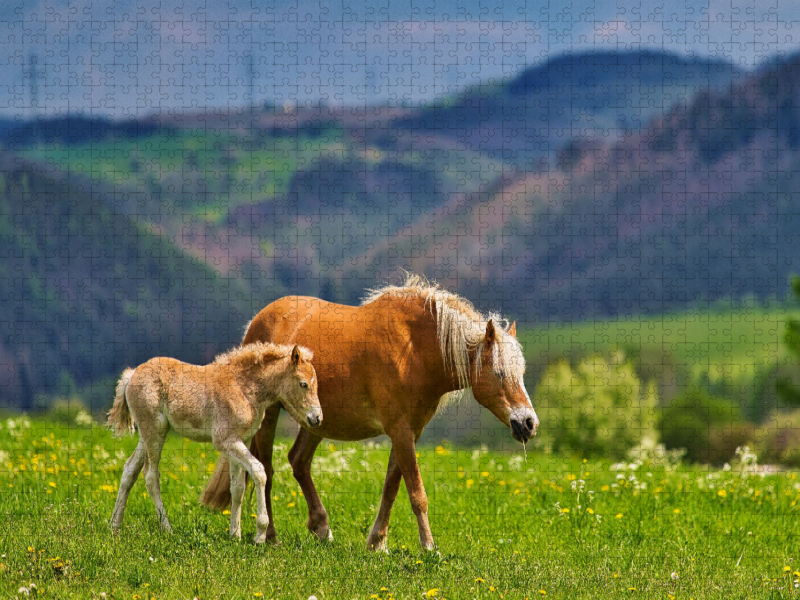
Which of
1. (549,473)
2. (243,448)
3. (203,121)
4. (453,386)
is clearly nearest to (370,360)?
(453,386)

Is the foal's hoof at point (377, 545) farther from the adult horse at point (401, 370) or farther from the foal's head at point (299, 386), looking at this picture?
the foal's head at point (299, 386)

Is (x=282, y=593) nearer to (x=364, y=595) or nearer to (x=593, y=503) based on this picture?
(x=364, y=595)

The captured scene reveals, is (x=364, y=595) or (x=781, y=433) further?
(x=781, y=433)

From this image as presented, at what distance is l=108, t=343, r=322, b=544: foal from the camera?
8578mm

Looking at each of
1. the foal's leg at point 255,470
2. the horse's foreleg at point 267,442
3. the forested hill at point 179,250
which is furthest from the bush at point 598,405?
the foal's leg at point 255,470

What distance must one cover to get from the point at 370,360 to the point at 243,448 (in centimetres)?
167

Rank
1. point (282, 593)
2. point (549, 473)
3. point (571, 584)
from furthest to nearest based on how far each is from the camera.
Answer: point (549, 473) → point (571, 584) → point (282, 593)

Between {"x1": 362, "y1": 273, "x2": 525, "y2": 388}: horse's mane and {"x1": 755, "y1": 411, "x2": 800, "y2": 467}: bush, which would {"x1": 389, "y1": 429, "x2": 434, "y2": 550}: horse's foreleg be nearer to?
{"x1": 362, "y1": 273, "x2": 525, "y2": 388}: horse's mane

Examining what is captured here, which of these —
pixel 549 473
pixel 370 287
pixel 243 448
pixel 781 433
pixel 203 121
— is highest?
pixel 203 121

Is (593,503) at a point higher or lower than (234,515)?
lower

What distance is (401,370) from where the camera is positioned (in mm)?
9180

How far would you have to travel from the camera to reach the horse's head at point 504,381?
28.9 feet

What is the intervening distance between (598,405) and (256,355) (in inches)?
1961

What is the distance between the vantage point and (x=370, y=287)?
10.1 meters
